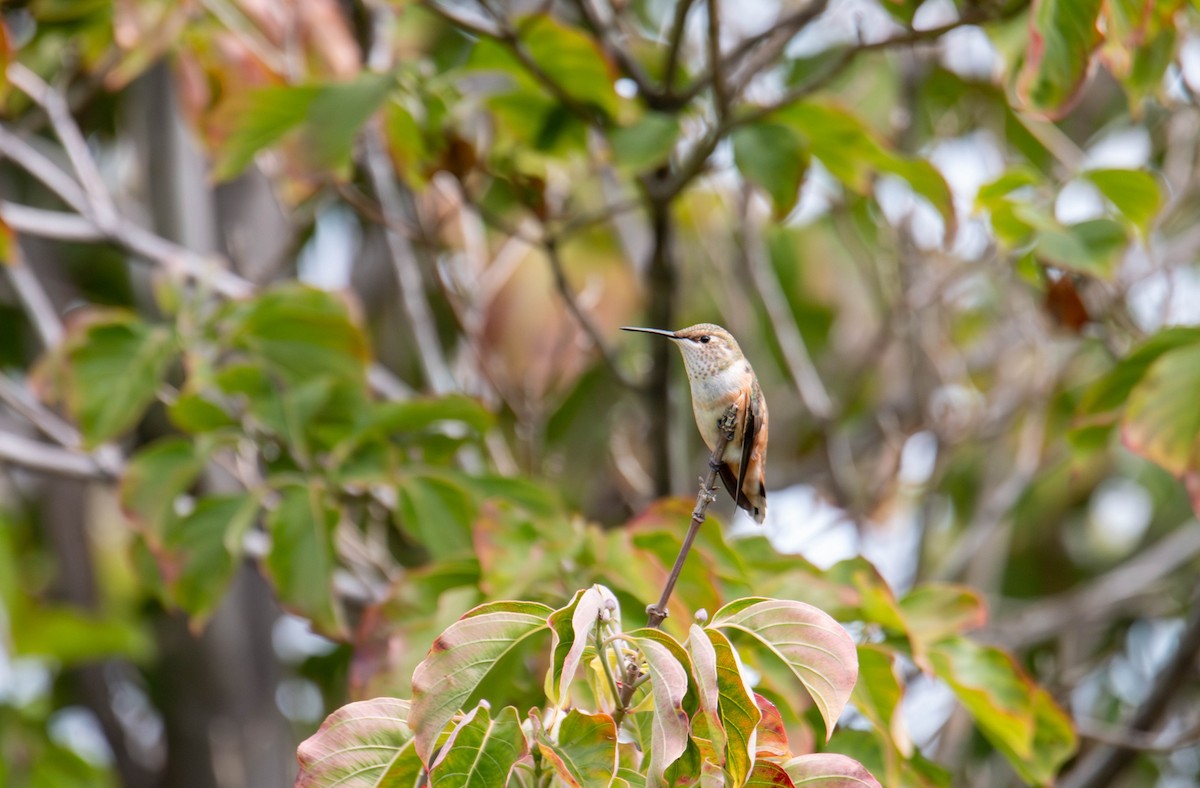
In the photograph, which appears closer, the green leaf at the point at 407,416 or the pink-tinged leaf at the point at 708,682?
the pink-tinged leaf at the point at 708,682

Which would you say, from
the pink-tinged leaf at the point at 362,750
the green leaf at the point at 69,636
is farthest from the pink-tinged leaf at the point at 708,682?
the green leaf at the point at 69,636

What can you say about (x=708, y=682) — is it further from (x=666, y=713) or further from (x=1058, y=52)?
(x=1058, y=52)

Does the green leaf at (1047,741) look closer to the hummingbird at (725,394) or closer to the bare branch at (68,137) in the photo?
the hummingbird at (725,394)

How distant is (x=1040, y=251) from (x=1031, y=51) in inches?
21.8

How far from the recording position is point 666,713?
1.55 meters

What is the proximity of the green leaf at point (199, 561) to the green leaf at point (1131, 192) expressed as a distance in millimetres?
2258

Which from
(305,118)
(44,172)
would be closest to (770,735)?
(305,118)

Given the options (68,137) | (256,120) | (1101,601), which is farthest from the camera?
(1101,601)

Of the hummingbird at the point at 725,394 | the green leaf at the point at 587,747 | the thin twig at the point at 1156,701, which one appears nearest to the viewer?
the green leaf at the point at 587,747

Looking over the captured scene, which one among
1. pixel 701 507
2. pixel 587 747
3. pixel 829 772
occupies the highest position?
pixel 701 507

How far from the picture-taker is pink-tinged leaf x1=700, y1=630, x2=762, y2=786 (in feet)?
5.44

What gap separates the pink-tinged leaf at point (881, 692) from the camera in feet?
8.05

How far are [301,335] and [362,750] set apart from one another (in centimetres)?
188

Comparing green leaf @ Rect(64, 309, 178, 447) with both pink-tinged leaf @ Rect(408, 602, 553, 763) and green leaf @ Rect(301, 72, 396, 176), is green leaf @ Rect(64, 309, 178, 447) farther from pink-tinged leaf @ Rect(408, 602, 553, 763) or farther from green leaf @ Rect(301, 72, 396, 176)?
pink-tinged leaf @ Rect(408, 602, 553, 763)
